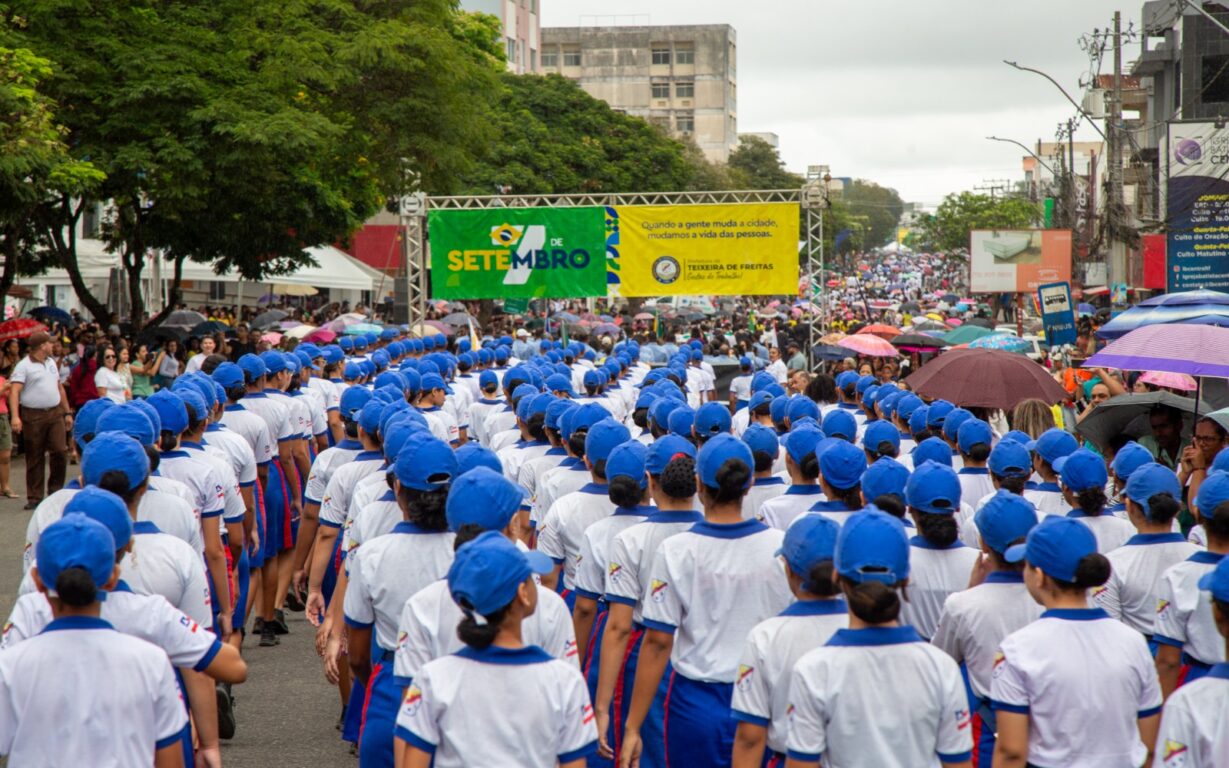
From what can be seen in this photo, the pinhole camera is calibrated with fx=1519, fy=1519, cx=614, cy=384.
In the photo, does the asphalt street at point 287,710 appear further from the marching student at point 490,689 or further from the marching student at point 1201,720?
the marching student at point 1201,720

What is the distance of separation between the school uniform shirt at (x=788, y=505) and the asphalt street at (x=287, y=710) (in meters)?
2.62

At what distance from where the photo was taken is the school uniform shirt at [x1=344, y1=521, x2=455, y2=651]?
5637 millimetres

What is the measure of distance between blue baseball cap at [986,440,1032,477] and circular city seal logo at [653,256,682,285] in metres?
16.9

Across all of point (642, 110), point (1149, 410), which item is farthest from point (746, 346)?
point (642, 110)

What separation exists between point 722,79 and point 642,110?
734 cm

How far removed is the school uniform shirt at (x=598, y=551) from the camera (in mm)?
6270

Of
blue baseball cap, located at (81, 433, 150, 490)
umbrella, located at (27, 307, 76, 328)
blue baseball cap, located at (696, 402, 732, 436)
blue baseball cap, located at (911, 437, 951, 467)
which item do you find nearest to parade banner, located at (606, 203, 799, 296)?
umbrella, located at (27, 307, 76, 328)

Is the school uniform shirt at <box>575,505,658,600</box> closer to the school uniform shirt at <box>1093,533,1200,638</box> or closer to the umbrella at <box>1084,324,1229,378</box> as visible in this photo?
the school uniform shirt at <box>1093,533,1200,638</box>

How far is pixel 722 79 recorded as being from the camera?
117188 mm

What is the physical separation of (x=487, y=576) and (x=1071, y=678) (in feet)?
5.91

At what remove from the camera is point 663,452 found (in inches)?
253

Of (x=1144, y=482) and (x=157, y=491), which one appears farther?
(x=157, y=491)

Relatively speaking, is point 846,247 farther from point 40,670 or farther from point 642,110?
point 40,670

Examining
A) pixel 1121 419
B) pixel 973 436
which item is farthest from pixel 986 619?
pixel 1121 419
